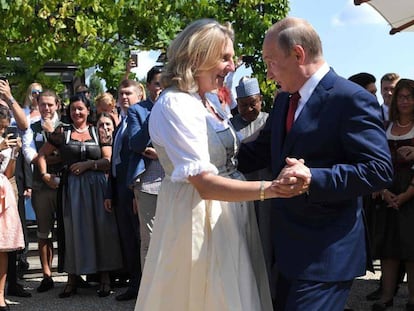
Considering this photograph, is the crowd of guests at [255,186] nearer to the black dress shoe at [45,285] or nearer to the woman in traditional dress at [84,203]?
the woman in traditional dress at [84,203]

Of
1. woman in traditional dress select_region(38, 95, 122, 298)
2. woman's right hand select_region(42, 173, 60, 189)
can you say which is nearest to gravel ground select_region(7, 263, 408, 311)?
woman in traditional dress select_region(38, 95, 122, 298)

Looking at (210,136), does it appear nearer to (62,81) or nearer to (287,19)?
(287,19)

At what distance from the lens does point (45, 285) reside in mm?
7078

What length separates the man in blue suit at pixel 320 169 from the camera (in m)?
2.75

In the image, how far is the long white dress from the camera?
3.06 meters

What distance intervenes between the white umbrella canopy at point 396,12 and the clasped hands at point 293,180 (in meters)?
3.44

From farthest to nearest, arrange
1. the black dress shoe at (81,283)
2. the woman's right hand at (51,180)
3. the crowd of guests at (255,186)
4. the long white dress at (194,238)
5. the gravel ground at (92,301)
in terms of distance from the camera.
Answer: the black dress shoe at (81,283) < the woman's right hand at (51,180) < the gravel ground at (92,301) < the long white dress at (194,238) < the crowd of guests at (255,186)

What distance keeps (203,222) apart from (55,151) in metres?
4.22

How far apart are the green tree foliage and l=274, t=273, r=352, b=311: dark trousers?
27.6 ft

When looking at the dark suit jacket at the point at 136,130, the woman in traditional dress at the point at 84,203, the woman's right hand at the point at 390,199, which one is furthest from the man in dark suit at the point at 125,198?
the woman's right hand at the point at 390,199

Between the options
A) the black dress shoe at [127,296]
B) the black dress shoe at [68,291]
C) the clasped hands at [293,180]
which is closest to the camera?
the clasped hands at [293,180]

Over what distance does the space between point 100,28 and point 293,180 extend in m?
9.58

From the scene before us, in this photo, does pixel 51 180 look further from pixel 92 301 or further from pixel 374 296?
pixel 374 296

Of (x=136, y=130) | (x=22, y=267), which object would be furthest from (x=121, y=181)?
(x=22, y=267)
